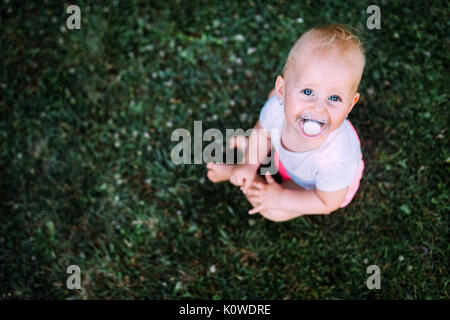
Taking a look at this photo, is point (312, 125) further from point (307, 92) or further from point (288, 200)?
point (288, 200)

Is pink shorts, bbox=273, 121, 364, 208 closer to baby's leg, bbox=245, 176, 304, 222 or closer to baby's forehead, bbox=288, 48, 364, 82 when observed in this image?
baby's leg, bbox=245, 176, 304, 222

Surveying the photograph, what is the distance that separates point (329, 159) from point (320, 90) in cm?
42

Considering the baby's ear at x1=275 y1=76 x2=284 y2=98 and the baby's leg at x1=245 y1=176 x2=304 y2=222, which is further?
the baby's leg at x1=245 y1=176 x2=304 y2=222

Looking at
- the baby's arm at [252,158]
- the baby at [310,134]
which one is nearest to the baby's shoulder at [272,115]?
the baby at [310,134]

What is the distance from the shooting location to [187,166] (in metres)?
2.70

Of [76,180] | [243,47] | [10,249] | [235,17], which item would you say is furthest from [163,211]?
[235,17]

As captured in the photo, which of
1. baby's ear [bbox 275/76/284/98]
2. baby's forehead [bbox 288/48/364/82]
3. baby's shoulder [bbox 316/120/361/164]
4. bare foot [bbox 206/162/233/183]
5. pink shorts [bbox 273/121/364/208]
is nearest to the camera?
baby's forehead [bbox 288/48/364/82]

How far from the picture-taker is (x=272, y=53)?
9.25 feet

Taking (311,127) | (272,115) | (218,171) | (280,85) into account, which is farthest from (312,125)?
(218,171)

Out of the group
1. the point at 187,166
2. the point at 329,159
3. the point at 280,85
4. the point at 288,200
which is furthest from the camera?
the point at 187,166

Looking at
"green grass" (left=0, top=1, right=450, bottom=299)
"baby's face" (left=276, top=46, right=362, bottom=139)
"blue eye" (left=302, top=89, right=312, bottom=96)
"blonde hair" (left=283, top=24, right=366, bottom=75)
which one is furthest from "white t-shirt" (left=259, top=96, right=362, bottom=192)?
"green grass" (left=0, top=1, right=450, bottom=299)

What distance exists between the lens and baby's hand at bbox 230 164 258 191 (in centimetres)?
222

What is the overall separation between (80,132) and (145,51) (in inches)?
32.1

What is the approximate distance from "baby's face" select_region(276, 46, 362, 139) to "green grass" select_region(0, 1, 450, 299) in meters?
1.17
